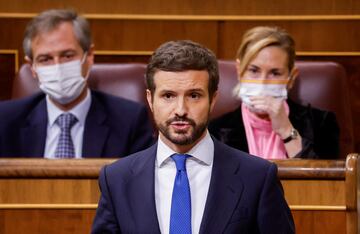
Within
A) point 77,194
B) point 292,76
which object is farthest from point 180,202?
point 292,76

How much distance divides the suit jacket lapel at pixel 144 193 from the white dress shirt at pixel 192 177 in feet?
0.04

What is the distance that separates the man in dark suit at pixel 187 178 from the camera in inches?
43.9

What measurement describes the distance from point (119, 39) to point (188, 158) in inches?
56.2

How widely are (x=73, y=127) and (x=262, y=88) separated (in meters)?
0.44

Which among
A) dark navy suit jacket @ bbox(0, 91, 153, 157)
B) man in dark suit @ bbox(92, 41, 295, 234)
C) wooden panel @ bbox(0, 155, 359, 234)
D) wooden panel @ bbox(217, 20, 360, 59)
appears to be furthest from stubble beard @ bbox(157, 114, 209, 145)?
wooden panel @ bbox(217, 20, 360, 59)

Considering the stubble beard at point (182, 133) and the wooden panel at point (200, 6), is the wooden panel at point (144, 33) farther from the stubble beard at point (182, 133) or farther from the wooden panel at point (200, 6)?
the stubble beard at point (182, 133)

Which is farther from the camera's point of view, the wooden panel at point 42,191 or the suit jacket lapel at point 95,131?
the suit jacket lapel at point 95,131

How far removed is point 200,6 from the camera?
2520mm

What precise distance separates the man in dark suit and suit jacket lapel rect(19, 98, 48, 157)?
72 centimetres

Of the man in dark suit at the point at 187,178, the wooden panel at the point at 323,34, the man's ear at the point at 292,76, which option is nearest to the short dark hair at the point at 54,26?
the man's ear at the point at 292,76

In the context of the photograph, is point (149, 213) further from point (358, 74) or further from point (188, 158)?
point (358, 74)

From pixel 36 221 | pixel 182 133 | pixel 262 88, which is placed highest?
pixel 182 133

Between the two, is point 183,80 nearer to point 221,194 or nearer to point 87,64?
point 221,194

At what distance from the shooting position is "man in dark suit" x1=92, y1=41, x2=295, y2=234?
111cm
